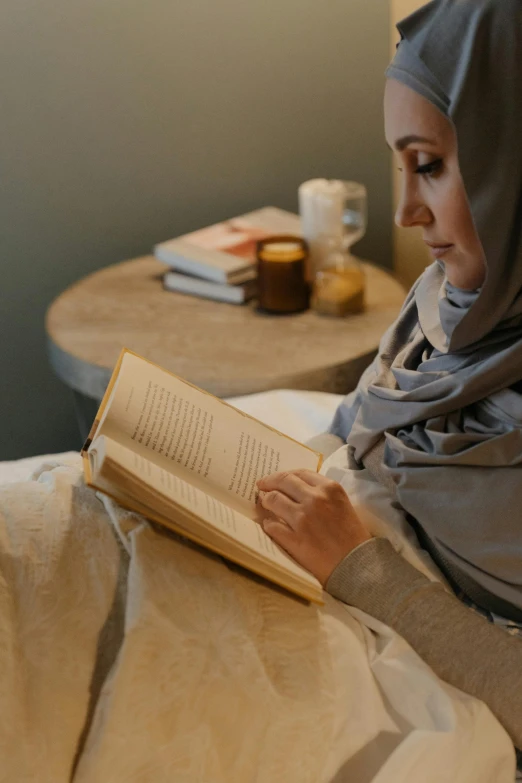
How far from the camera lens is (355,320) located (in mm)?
1746

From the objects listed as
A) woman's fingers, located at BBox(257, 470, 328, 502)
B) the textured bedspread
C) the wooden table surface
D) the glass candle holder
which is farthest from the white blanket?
the glass candle holder

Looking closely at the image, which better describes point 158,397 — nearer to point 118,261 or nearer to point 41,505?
point 41,505

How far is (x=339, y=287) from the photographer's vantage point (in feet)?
5.69

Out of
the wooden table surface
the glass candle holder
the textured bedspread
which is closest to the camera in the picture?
the textured bedspread

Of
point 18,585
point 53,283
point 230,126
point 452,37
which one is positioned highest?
point 452,37

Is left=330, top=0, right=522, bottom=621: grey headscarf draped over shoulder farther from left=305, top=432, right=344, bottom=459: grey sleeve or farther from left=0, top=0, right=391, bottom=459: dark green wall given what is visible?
left=0, top=0, right=391, bottom=459: dark green wall

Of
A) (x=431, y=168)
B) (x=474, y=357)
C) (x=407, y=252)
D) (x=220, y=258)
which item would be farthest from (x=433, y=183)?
(x=407, y=252)

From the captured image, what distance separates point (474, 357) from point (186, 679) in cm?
43

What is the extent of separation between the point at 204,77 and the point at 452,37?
1259 mm

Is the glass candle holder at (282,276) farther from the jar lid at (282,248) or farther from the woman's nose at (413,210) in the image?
the woman's nose at (413,210)

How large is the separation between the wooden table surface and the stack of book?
2 centimetres

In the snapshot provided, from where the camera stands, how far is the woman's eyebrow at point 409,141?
910 mm

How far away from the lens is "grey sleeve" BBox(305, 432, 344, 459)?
1.21 metres

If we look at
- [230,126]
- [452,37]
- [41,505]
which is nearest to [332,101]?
[230,126]
